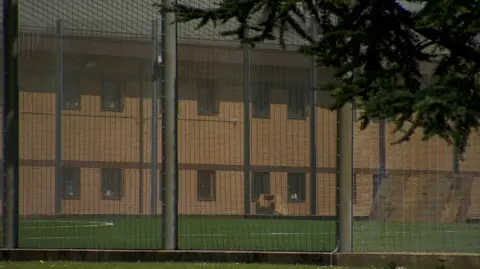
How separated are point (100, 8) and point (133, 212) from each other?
238 cm

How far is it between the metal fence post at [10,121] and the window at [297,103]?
3.18m

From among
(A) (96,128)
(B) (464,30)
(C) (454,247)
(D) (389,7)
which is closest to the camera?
(B) (464,30)

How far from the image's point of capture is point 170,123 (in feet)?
43.4

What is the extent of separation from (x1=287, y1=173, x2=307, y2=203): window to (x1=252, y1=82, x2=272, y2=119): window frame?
77 cm

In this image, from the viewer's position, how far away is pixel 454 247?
498 inches

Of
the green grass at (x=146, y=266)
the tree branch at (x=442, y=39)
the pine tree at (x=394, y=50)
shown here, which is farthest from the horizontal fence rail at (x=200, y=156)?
the tree branch at (x=442, y=39)

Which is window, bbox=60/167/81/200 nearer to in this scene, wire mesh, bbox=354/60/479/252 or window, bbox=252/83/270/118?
window, bbox=252/83/270/118

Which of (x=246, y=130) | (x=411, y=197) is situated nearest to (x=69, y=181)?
(x=246, y=130)

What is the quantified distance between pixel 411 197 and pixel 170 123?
2850mm

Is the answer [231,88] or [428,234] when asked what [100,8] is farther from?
[428,234]

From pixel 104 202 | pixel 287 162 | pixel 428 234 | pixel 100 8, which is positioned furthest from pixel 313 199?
pixel 100 8

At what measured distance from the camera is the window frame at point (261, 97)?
13.2 metres

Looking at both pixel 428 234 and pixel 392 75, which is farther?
pixel 428 234

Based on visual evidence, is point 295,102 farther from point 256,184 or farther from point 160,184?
point 160,184
